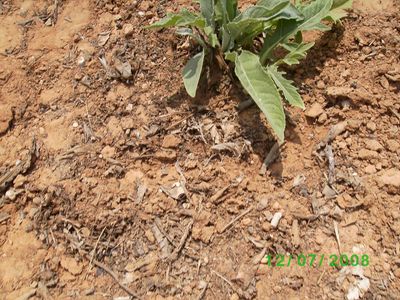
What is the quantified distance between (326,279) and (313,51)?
1319 millimetres

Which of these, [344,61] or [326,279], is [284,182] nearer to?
[326,279]

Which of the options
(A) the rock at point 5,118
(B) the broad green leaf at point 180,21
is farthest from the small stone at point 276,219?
(A) the rock at point 5,118

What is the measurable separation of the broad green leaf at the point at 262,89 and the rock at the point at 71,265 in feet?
3.87

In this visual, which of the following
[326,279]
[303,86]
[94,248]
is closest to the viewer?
[326,279]

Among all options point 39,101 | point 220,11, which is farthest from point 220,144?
point 39,101

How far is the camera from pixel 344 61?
2465mm

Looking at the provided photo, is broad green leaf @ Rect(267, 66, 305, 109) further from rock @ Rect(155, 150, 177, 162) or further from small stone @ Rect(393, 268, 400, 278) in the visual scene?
small stone @ Rect(393, 268, 400, 278)

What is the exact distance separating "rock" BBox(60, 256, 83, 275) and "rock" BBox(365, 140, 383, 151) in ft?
5.24

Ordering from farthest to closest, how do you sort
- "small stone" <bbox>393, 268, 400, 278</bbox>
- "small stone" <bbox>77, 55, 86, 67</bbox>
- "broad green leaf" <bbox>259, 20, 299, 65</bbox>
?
1. "small stone" <bbox>77, 55, 86, 67</bbox>
2. "broad green leaf" <bbox>259, 20, 299, 65</bbox>
3. "small stone" <bbox>393, 268, 400, 278</bbox>

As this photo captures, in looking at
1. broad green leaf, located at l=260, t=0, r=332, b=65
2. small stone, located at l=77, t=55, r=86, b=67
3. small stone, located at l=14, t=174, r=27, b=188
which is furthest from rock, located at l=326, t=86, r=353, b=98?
small stone, located at l=14, t=174, r=27, b=188

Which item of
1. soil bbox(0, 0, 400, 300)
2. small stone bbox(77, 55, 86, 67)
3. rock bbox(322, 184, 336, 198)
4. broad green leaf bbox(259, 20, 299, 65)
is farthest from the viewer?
small stone bbox(77, 55, 86, 67)

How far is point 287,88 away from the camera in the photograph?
2225 millimetres

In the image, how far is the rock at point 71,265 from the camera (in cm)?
207
